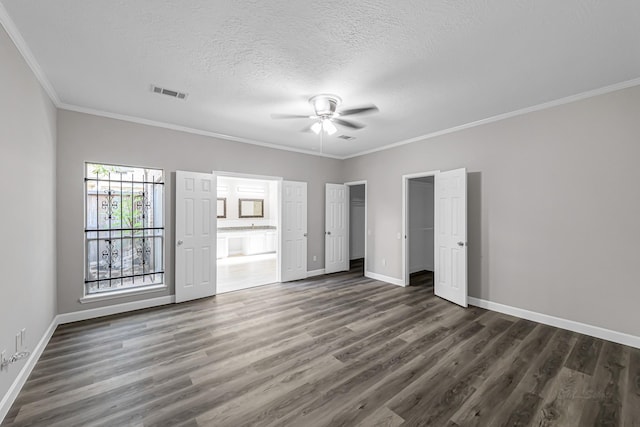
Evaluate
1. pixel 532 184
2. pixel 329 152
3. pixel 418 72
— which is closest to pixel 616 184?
pixel 532 184

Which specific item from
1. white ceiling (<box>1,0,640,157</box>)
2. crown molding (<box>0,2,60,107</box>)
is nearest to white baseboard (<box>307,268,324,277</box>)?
white ceiling (<box>1,0,640,157</box>)

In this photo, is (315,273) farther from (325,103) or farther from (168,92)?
(168,92)

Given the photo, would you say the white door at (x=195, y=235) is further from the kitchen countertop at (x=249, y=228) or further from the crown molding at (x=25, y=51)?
the kitchen countertop at (x=249, y=228)

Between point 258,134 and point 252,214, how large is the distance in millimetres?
4514

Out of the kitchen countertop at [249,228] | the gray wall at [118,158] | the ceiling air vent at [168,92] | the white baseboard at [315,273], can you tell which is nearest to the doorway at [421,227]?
the white baseboard at [315,273]

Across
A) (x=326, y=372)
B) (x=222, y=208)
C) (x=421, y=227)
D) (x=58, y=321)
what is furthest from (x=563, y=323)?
(x=222, y=208)

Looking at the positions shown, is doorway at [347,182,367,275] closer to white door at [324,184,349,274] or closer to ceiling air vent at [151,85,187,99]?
white door at [324,184,349,274]

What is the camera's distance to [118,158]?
386 centimetres

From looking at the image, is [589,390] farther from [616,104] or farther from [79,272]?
[79,272]

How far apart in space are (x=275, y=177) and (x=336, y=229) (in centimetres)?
196

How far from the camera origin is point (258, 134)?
4.77m

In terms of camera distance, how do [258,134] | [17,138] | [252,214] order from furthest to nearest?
[252,214] < [258,134] < [17,138]

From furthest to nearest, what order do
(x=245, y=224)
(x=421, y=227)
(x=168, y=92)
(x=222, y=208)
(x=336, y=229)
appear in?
(x=245, y=224) < (x=222, y=208) < (x=421, y=227) < (x=336, y=229) < (x=168, y=92)

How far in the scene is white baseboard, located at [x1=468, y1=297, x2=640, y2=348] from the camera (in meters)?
2.91
